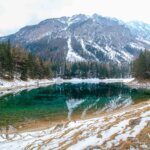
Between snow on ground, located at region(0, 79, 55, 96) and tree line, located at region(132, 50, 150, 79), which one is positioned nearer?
snow on ground, located at region(0, 79, 55, 96)

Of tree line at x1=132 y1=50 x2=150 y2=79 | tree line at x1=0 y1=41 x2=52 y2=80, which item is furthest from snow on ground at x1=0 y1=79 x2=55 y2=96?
tree line at x1=132 y1=50 x2=150 y2=79

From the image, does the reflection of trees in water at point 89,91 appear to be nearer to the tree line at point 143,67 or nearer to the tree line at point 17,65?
the tree line at point 143,67

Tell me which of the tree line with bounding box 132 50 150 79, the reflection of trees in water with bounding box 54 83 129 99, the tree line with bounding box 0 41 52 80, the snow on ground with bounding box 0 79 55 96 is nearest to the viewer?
the reflection of trees in water with bounding box 54 83 129 99

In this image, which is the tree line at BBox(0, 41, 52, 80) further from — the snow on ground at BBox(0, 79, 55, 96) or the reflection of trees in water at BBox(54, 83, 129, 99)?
the reflection of trees in water at BBox(54, 83, 129, 99)

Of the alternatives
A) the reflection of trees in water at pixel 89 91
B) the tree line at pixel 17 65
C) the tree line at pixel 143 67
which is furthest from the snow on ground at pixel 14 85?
the tree line at pixel 143 67

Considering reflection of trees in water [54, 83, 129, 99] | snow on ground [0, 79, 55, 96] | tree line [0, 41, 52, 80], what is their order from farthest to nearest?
tree line [0, 41, 52, 80]
snow on ground [0, 79, 55, 96]
reflection of trees in water [54, 83, 129, 99]

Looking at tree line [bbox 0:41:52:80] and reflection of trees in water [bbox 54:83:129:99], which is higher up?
tree line [bbox 0:41:52:80]

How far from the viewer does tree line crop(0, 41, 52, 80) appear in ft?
446

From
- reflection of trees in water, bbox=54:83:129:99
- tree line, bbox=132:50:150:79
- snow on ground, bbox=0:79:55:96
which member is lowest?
reflection of trees in water, bbox=54:83:129:99

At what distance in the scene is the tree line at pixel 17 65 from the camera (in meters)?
136

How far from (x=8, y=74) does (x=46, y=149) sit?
376ft

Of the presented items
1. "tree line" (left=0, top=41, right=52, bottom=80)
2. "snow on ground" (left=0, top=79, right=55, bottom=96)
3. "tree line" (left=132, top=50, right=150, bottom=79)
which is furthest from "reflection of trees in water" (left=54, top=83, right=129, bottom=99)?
"tree line" (left=0, top=41, right=52, bottom=80)

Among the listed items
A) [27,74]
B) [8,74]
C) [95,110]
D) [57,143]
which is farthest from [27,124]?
[27,74]

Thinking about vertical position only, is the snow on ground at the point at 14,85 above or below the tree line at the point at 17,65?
below
